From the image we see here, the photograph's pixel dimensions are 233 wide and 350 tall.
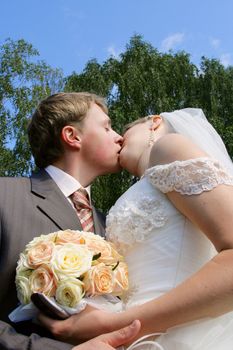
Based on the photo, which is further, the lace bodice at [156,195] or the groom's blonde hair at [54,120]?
the groom's blonde hair at [54,120]

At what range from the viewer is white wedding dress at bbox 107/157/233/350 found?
2.51 metres

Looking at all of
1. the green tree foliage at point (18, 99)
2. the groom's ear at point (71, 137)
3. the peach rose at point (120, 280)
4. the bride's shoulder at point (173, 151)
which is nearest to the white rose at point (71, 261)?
the peach rose at point (120, 280)

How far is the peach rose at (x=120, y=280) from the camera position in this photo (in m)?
2.62

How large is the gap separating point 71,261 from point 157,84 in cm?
2171

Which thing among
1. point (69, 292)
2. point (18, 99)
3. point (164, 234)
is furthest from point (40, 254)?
point (18, 99)

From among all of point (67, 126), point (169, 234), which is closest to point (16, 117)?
point (67, 126)

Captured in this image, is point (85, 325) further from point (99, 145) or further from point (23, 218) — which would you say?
point (99, 145)

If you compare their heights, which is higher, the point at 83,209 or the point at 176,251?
the point at 83,209

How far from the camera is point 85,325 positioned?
96.7 inches

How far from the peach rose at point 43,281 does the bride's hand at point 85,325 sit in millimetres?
141

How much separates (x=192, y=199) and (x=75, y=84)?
70.0ft

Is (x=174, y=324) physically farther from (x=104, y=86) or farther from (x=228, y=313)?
(x=104, y=86)

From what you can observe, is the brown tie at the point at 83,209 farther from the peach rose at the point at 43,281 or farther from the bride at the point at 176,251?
the peach rose at the point at 43,281

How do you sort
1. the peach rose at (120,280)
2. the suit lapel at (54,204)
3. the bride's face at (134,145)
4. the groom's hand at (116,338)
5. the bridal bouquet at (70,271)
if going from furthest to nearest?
the bride's face at (134,145) → the suit lapel at (54,204) → the peach rose at (120,280) → the bridal bouquet at (70,271) → the groom's hand at (116,338)
